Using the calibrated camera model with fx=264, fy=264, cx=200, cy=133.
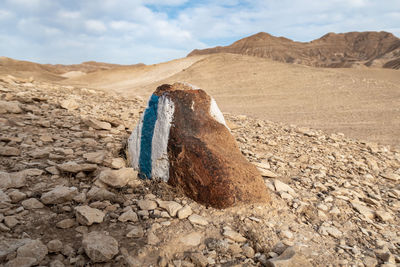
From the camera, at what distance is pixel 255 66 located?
17.2 m

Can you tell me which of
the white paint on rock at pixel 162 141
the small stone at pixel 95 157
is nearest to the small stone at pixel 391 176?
the white paint on rock at pixel 162 141

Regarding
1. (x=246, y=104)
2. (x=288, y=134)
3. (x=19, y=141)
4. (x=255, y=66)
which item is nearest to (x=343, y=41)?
(x=255, y=66)

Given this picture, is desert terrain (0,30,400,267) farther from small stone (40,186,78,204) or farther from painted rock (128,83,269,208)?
painted rock (128,83,269,208)

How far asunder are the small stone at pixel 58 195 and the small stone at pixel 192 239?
0.97m

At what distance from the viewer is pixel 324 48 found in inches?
2338

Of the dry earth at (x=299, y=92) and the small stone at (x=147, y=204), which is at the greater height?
the dry earth at (x=299, y=92)

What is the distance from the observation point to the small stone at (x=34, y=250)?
149cm

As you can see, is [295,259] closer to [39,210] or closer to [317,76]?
[39,210]

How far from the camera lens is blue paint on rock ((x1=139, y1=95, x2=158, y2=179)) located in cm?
260

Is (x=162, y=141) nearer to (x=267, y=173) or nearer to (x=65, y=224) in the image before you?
(x=65, y=224)

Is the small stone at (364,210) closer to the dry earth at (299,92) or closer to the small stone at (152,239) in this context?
the small stone at (152,239)


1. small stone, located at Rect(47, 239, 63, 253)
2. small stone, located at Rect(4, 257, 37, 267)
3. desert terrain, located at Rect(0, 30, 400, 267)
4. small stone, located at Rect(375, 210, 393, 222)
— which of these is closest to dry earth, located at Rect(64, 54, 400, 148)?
desert terrain, located at Rect(0, 30, 400, 267)

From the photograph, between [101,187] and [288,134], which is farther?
[288,134]

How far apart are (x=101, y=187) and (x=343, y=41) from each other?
74.1m
